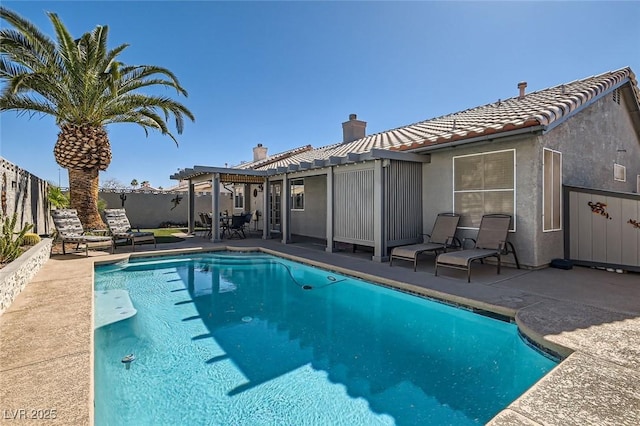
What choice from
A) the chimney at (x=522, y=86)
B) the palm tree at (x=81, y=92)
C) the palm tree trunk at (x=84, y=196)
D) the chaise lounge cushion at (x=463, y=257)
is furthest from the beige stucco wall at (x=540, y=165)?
the palm tree trunk at (x=84, y=196)

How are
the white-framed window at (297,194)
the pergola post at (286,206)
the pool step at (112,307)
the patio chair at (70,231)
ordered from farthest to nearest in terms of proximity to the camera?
the white-framed window at (297,194) < the pergola post at (286,206) < the patio chair at (70,231) < the pool step at (112,307)

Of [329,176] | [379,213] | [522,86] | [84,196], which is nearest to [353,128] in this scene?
[329,176]

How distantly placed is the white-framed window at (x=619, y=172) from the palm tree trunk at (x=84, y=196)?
1956cm

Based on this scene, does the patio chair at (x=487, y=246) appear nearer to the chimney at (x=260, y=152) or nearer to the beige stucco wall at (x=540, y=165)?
the beige stucco wall at (x=540, y=165)

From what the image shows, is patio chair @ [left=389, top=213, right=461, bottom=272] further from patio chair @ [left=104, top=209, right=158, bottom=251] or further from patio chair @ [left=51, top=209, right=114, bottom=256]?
patio chair @ [left=51, top=209, right=114, bottom=256]

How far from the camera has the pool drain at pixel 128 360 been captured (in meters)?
4.39

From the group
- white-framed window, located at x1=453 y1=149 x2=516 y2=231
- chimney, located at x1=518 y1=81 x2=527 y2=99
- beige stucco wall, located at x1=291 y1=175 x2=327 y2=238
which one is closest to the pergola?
white-framed window, located at x1=453 y1=149 x2=516 y2=231

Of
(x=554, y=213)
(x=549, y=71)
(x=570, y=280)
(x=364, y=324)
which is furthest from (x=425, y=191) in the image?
(x=549, y=71)

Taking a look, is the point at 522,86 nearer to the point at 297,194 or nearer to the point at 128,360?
the point at 297,194

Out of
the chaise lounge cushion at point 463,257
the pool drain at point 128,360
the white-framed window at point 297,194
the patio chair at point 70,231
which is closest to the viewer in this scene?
the pool drain at point 128,360

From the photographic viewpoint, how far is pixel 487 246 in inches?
317

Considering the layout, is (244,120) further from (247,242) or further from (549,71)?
(549,71)

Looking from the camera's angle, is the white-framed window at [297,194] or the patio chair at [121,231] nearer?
the patio chair at [121,231]

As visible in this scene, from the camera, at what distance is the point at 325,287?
7934mm
